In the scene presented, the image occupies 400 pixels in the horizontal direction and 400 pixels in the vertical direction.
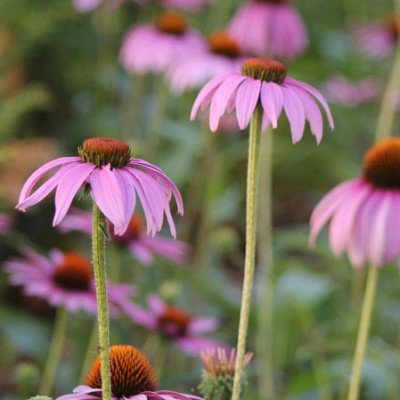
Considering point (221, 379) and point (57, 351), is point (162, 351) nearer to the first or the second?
point (57, 351)

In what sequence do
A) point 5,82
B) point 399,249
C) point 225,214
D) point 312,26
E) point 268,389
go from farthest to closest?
point 312,26 < point 5,82 < point 225,214 < point 268,389 < point 399,249

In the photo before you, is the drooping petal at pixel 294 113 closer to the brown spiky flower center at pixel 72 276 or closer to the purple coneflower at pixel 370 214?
the purple coneflower at pixel 370 214

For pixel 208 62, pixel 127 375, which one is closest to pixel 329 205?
pixel 127 375

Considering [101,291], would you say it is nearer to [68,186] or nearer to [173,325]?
[68,186]

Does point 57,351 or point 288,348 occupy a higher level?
point 288,348

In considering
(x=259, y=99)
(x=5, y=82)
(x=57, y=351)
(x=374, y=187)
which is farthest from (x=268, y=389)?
(x=5, y=82)
